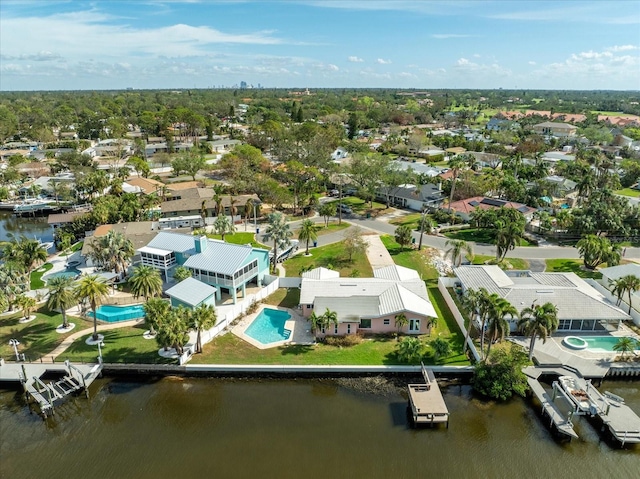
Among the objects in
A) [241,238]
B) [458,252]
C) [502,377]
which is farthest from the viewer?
[241,238]

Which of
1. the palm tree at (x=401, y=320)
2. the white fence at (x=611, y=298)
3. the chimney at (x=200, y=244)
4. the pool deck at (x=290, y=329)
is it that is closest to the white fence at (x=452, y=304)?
the palm tree at (x=401, y=320)

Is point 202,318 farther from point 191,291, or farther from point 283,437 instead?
point 283,437

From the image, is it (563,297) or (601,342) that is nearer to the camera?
(601,342)

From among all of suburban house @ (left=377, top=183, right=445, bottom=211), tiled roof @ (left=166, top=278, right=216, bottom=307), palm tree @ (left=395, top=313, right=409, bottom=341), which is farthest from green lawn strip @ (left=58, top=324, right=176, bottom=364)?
suburban house @ (left=377, top=183, right=445, bottom=211)

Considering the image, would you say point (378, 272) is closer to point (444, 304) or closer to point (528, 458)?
point (444, 304)

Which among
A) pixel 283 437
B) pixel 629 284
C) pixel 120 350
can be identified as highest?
pixel 629 284

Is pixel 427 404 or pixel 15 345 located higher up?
pixel 15 345

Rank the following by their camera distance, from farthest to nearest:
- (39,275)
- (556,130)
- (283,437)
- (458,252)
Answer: (556,130) → (39,275) → (458,252) → (283,437)

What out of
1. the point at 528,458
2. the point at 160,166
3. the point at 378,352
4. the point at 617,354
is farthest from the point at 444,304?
the point at 160,166

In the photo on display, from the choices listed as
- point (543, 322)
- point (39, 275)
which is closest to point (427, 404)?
point (543, 322)
